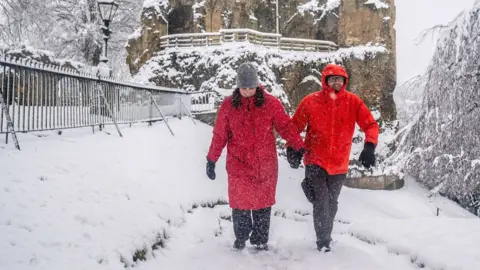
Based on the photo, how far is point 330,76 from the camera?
418 centimetres

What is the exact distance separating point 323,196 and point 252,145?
992 mm

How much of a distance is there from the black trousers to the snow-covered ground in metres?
0.17

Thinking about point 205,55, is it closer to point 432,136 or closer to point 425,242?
point 432,136

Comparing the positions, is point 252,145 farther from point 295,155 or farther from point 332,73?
point 332,73

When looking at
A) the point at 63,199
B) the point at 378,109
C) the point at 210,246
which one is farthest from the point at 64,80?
the point at 378,109

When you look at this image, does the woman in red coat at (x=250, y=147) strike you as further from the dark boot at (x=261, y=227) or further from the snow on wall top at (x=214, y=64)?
the snow on wall top at (x=214, y=64)

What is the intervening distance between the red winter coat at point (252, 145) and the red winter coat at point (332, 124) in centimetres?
28

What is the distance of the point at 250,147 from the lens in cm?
396

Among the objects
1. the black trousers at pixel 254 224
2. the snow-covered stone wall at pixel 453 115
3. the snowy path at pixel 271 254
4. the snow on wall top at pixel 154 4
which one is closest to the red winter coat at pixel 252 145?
the black trousers at pixel 254 224

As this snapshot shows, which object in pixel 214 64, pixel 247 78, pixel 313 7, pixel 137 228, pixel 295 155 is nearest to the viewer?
pixel 247 78

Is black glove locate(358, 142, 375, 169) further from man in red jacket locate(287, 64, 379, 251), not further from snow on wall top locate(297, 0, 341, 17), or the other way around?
snow on wall top locate(297, 0, 341, 17)

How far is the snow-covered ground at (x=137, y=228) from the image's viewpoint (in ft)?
10.8

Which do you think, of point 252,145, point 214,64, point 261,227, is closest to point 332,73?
point 252,145

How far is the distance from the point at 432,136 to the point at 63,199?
748cm
